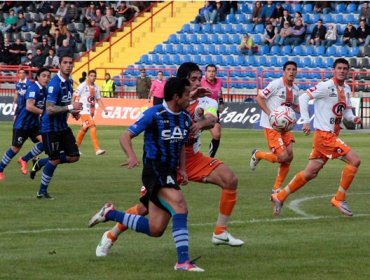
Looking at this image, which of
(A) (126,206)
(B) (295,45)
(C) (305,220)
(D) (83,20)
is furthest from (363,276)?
(D) (83,20)

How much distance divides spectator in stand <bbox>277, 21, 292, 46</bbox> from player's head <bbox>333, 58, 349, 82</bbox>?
28221mm

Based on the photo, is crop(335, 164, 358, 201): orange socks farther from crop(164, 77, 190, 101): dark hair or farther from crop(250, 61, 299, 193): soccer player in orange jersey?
crop(164, 77, 190, 101): dark hair

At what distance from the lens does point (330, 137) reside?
16016mm

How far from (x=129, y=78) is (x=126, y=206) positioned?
30.2 metres

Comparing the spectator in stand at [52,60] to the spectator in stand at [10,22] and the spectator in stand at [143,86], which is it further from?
the spectator in stand at [10,22]

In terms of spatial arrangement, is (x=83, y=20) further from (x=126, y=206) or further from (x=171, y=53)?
(x=126, y=206)

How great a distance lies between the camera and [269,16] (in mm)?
45406

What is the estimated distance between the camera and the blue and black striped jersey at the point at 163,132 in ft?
36.3

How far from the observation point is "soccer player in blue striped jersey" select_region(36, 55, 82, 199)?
57.4 feet

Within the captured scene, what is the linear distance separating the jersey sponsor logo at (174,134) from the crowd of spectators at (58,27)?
3759 centimetres

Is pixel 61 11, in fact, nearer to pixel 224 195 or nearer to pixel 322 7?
pixel 322 7

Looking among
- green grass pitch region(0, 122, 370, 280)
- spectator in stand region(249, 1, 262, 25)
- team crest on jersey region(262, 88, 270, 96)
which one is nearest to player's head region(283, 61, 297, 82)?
team crest on jersey region(262, 88, 270, 96)

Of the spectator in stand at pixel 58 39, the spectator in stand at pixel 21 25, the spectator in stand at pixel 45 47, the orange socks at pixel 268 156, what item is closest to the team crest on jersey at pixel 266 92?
the orange socks at pixel 268 156

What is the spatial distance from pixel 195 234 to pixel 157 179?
8.76 feet
